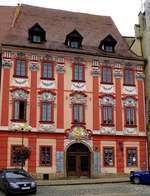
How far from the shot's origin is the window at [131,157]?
3309cm

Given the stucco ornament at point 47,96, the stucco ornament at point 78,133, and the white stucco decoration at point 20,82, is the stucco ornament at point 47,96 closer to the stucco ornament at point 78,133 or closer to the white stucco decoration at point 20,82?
the white stucco decoration at point 20,82

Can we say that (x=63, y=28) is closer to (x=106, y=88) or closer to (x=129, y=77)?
(x=106, y=88)

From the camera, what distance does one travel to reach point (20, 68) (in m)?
32.0

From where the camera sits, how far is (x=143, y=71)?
116 feet

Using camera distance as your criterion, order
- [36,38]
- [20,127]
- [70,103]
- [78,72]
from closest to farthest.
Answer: [20,127], [70,103], [78,72], [36,38]

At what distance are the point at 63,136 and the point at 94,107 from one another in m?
3.84

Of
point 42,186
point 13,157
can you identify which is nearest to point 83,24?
point 13,157

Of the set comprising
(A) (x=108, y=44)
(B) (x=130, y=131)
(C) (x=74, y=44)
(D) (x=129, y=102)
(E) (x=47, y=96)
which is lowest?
(B) (x=130, y=131)

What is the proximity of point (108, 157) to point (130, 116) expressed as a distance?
4.30 meters

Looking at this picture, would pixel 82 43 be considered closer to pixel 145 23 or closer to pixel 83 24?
pixel 83 24

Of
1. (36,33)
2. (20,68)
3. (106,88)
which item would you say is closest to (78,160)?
(106,88)

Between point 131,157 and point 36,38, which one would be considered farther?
point 36,38

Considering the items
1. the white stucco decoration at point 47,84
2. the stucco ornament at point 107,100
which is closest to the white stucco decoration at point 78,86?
the white stucco decoration at point 47,84

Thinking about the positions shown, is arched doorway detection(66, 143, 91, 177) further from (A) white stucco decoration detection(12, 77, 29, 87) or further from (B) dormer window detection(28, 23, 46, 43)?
(B) dormer window detection(28, 23, 46, 43)
